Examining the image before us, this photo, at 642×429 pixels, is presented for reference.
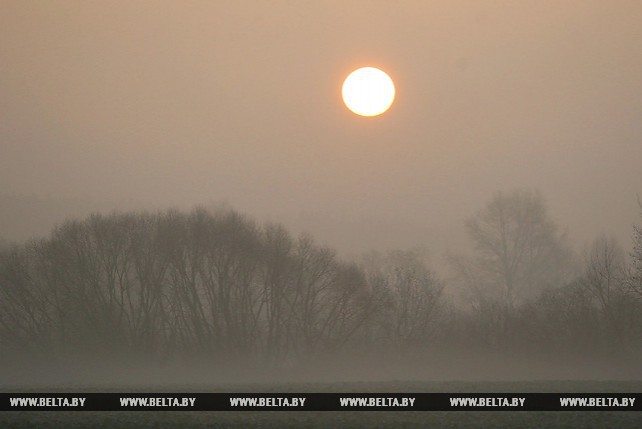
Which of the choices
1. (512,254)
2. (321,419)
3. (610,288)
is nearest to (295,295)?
(512,254)

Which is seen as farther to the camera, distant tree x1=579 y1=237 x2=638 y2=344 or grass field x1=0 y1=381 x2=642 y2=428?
distant tree x1=579 y1=237 x2=638 y2=344

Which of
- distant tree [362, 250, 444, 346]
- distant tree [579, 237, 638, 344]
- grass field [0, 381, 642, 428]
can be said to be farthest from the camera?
distant tree [362, 250, 444, 346]

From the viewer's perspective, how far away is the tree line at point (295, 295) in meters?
30.4

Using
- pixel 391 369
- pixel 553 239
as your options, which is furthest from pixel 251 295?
pixel 553 239

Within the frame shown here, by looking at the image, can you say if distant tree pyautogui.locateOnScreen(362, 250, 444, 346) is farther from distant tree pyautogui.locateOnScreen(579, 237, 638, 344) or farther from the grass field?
Answer: the grass field

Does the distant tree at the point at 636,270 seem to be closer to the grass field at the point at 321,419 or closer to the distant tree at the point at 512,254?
the distant tree at the point at 512,254

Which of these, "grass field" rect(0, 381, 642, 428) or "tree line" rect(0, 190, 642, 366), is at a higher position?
"tree line" rect(0, 190, 642, 366)

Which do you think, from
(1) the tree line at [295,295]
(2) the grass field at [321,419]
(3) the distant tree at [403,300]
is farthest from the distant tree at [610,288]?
(2) the grass field at [321,419]

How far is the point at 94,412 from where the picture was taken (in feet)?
52.5

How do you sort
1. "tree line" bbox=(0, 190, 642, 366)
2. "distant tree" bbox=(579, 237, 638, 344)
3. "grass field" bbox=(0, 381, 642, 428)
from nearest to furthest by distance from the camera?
"grass field" bbox=(0, 381, 642, 428), "distant tree" bbox=(579, 237, 638, 344), "tree line" bbox=(0, 190, 642, 366)

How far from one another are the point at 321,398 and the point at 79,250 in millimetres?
21302

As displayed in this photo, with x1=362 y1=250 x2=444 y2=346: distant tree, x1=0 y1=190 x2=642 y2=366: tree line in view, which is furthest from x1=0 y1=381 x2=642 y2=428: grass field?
x1=362 y1=250 x2=444 y2=346: distant tree

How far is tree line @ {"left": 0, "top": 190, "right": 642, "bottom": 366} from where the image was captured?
30422 millimetres

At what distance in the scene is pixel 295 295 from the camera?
32.4 meters
